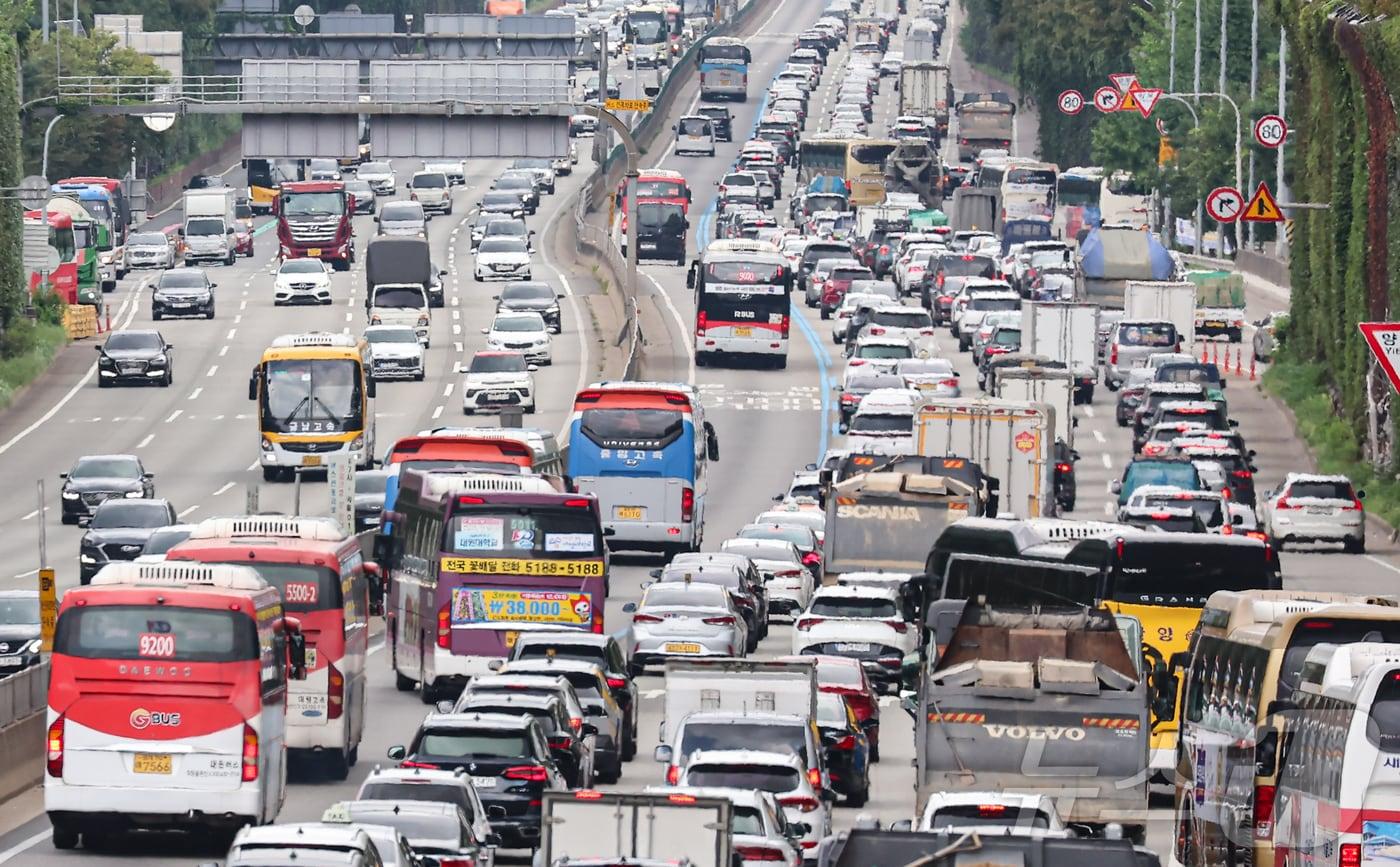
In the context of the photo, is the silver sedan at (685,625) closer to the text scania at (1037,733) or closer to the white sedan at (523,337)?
the text scania at (1037,733)

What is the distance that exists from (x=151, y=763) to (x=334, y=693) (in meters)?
5.29

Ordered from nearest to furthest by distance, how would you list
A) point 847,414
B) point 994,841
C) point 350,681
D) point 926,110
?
point 994,841
point 350,681
point 847,414
point 926,110

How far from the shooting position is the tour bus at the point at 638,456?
52.8 m

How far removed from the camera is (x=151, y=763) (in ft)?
86.7

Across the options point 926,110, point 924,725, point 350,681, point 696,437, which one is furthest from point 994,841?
point 926,110

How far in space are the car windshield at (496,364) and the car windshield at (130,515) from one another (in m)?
22.1

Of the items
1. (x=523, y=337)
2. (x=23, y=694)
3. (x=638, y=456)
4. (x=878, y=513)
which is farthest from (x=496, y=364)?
(x=23, y=694)

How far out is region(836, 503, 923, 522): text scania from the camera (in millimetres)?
46094

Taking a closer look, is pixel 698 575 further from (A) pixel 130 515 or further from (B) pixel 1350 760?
(B) pixel 1350 760

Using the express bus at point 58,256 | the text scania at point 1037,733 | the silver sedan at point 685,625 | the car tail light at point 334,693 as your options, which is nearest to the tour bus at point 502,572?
the silver sedan at point 685,625

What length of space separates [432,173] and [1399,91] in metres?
73.4

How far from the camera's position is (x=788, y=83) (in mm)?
170625

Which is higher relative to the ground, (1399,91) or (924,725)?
(1399,91)

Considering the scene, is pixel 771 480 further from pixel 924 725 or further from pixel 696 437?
pixel 924 725
